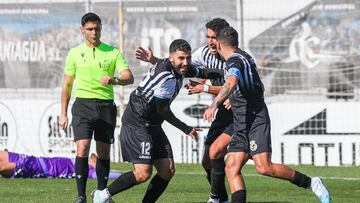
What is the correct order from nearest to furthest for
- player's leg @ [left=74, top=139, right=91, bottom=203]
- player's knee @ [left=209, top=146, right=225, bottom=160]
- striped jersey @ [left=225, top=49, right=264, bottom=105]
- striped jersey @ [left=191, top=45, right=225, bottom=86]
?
striped jersey @ [left=225, top=49, right=264, bottom=105]
player's knee @ [left=209, top=146, right=225, bottom=160]
player's leg @ [left=74, top=139, right=91, bottom=203]
striped jersey @ [left=191, top=45, right=225, bottom=86]

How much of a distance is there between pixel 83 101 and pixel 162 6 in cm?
818

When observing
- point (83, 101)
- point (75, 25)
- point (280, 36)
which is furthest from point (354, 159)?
point (83, 101)

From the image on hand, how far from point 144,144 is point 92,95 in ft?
5.02

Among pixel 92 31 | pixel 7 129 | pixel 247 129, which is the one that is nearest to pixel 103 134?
pixel 92 31

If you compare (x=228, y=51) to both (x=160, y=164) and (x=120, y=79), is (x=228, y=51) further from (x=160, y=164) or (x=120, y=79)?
(x=120, y=79)

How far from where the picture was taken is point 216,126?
13.6m

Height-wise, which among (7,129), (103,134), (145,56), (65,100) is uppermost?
(145,56)

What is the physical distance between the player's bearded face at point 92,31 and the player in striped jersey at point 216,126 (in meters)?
0.66

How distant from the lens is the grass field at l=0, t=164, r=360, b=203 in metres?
13.9

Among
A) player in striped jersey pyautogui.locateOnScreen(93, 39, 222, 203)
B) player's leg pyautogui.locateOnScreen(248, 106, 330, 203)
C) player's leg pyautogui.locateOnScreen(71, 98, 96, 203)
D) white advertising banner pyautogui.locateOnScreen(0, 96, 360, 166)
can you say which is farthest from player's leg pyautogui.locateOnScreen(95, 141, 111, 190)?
white advertising banner pyautogui.locateOnScreen(0, 96, 360, 166)

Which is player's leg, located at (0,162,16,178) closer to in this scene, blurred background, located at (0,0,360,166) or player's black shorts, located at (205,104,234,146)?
player's black shorts, located at (205,104,234,146)

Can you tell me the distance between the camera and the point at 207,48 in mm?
13797

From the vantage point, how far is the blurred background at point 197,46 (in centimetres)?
2059

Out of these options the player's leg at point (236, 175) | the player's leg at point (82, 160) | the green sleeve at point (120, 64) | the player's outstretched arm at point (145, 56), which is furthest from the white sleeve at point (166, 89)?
the player's leg at point (82, 160)
